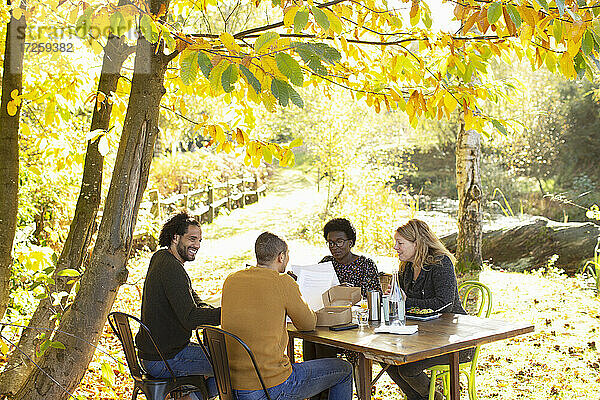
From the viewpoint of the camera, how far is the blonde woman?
336 cm

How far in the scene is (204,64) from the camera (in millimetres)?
1821

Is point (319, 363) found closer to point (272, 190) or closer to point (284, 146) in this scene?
point (284, 146)

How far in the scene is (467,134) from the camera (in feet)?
24.5

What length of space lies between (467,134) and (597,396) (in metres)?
3.97

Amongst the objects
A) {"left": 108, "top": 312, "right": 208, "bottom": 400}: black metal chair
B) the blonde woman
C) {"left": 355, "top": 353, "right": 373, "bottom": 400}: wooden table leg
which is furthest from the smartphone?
{"left": 108, "top": 312, "right": 208, "bottom": 400}: black metal chair

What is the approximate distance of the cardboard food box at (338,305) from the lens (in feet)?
10.5

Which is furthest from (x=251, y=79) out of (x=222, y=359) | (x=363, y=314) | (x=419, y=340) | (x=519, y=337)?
(x=519, y=337)

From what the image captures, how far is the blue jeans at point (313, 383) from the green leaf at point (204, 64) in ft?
5.03

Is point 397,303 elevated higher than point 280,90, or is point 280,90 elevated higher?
point 280,90

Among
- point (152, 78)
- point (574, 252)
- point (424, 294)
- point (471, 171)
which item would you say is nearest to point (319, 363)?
point (424, 294)

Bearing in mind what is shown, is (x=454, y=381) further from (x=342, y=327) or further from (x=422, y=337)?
(x=342, y=327)

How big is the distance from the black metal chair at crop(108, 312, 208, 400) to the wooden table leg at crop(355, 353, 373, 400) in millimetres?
863

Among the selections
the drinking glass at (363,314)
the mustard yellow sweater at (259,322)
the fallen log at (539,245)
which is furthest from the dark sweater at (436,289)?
the fallen log at (539,245)

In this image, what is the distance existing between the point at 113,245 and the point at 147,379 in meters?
0.75
